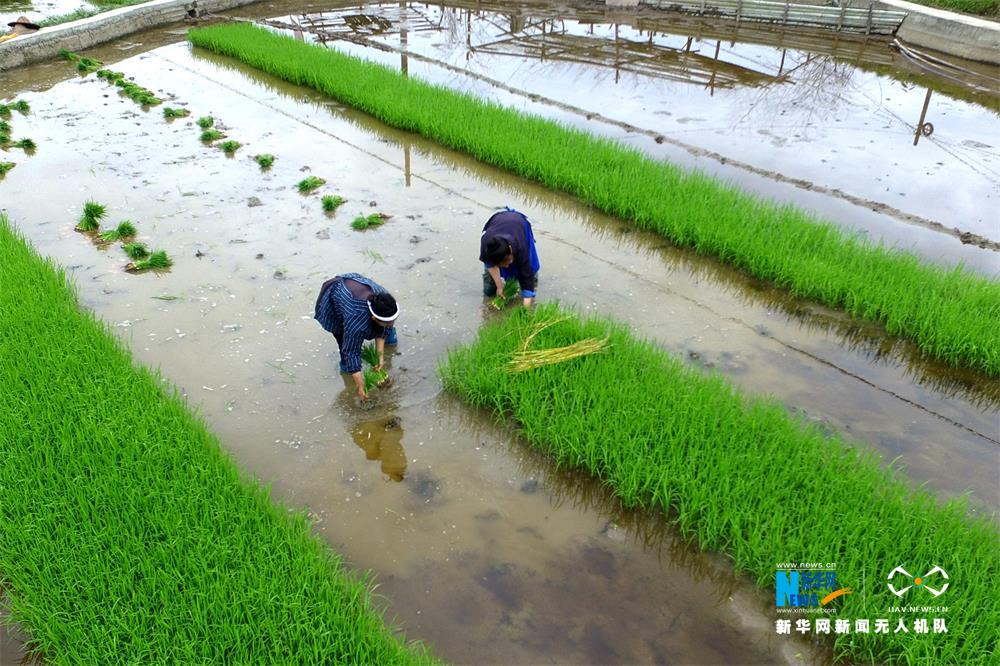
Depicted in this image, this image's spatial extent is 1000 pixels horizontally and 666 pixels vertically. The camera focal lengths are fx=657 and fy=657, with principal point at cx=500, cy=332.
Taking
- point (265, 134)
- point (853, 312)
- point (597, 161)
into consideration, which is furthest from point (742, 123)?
point (265, 134)

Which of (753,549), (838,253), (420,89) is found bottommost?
(753,549)

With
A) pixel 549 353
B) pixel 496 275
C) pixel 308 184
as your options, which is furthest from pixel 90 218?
pixel 549 353

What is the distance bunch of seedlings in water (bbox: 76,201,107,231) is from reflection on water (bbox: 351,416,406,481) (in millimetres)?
3718

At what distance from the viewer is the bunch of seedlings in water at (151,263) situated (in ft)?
16.9

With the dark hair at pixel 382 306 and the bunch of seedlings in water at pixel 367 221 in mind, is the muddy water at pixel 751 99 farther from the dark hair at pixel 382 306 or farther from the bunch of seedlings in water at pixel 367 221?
the dark hair at pixel 382 306

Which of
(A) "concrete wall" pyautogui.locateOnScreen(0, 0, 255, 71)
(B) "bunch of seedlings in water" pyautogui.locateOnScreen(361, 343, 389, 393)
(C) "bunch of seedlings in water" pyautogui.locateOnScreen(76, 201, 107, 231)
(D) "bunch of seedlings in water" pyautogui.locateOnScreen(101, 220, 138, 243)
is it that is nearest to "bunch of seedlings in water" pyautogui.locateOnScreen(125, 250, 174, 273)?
(D) "bunch of seedlings in water" pyautogui.locateOnScreen(101, 220, 138, 243)

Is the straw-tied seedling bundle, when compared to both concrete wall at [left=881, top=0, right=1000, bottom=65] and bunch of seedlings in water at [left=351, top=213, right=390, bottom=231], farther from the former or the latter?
concrete wall at [left=881, top=0, right=1000, bottom=65]

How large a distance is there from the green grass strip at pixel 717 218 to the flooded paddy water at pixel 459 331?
0.18 meters

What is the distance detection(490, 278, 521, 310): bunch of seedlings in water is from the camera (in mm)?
4660

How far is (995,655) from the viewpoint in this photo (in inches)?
95.6

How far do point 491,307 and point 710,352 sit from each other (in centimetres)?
155

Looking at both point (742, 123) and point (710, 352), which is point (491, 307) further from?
point (742, 123)

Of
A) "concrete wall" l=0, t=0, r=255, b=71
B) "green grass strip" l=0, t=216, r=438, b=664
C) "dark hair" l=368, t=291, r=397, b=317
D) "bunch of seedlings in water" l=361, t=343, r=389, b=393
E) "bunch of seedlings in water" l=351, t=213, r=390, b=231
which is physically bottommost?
"green grass strip" l=0, t=216, r=438, b=664

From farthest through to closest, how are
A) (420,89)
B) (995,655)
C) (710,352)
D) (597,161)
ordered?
(420,89) → (597,161) → (710,352) → (995,655)
